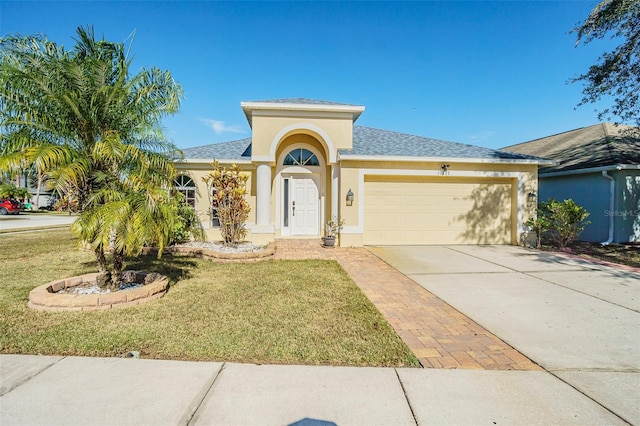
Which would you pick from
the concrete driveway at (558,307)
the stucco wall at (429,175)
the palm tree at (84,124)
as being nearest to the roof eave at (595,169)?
the stucco wall at (429,175)

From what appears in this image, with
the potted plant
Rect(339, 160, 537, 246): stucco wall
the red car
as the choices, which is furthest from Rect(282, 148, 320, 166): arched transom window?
the red car

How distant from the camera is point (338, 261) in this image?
852 cm

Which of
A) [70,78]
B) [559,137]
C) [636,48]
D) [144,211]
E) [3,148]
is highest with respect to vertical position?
[636,48]

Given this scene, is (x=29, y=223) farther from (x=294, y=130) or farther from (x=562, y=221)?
(x=562, y=221)

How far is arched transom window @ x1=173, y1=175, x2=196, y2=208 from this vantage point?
11.5 metres

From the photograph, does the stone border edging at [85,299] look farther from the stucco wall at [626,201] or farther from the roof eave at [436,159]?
the stucco wall at [626,201]

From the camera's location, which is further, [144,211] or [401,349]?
[144,211]

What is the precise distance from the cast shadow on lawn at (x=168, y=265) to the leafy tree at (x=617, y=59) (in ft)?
48.8

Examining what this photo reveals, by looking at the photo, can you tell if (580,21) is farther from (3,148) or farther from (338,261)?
(3,148)

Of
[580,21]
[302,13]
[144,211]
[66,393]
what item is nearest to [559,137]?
[580,21]

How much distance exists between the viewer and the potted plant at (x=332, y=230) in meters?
10.5

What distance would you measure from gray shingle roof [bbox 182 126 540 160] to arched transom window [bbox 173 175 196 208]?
84 centimetres

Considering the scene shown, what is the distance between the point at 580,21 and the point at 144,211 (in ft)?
48.6

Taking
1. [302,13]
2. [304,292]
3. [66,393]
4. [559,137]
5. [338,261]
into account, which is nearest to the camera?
[66,393]
